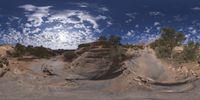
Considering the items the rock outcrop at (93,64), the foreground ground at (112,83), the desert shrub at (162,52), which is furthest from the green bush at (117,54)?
the desert shrub at (162,52)

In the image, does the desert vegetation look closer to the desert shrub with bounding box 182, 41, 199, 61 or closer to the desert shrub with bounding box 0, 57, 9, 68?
the desert shrub with bounding box 182, 41, 199, 61

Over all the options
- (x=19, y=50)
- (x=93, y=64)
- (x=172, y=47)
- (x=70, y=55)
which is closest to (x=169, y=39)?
(x=172, y=47)

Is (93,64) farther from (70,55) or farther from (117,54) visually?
(70,55)

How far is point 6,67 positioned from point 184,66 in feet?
57.5

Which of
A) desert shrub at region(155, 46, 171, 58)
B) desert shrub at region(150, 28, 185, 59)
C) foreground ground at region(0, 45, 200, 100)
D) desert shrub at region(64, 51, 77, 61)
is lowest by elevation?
foreground ground at region(0, 45, 200, 100)

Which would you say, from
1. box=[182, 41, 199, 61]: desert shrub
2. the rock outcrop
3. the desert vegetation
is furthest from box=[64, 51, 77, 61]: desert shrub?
box=[182, 41, 199, 61]: desert shrub

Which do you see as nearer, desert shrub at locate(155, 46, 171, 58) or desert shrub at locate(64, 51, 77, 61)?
desert shrub at locate(155, 46, 171, 58)

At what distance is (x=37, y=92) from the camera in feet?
129

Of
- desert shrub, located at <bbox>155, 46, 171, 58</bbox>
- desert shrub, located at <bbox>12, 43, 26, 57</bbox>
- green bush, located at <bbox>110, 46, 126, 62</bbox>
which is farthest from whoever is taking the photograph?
desert shrub, located at <bbox>12, 43, 26, 57</bbox>

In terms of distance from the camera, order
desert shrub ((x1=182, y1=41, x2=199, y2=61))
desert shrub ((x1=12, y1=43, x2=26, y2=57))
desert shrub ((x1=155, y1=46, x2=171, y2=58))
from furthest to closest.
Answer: desert shrub ((x1=12, y1=43, x2=26, y2=57)) → desert shrub ((x1=182, y1=41, x2=199, y2=61)) → desert shrub ((x1=155, y1=46, x2=171, y2=58))

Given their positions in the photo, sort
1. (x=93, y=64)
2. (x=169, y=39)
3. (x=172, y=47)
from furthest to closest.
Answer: (x=169, y=39)
(x=172, y=47)
(x=93, y=64)

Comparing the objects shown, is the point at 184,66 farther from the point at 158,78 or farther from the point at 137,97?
the point at 137,97

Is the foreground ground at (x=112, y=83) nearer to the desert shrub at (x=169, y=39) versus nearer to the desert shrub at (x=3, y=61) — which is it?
the desert shrub at (x=3, y=61)

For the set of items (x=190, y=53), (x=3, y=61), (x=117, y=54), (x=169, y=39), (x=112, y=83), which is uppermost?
(x=169, y=39)
